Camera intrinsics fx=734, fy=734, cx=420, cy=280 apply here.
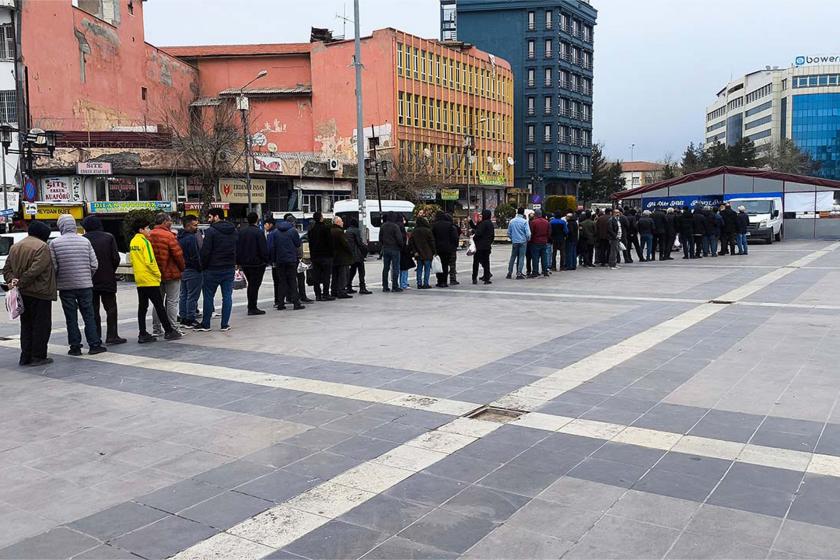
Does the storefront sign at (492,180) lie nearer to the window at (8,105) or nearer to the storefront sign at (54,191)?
the storefront sign at (54,191)

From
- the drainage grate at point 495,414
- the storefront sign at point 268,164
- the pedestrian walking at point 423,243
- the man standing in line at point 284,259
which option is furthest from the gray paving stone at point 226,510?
the storefront sign at point 268,164

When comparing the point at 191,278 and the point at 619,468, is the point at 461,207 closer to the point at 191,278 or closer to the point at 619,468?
the point at 191,278

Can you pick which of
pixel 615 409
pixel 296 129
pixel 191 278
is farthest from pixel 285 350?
pixel 296 129

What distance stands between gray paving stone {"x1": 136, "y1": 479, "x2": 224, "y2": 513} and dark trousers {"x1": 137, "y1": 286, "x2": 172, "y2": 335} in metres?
5.97

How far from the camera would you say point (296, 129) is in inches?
2263

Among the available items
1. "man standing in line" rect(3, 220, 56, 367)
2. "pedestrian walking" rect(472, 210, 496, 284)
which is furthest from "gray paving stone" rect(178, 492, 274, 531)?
"pedestrian walking" rect(472, 210, 496, 284)

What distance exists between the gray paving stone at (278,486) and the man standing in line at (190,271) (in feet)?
23.2

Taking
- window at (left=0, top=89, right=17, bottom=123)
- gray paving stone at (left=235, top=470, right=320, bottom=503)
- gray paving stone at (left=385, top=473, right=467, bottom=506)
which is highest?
window at (left=0, top=89, right=17, bottom=123)

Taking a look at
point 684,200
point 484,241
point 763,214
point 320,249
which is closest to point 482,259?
point 484,241

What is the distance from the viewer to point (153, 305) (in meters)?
10.4

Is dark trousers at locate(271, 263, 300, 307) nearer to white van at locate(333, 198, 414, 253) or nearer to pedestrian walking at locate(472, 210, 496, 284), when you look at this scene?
pedestrian walking at locate(472, 210, 496, 284)

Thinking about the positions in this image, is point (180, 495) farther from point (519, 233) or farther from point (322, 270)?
point (519, 233)

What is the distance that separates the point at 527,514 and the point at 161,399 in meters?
4.17

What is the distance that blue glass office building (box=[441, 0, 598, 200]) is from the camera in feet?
264
